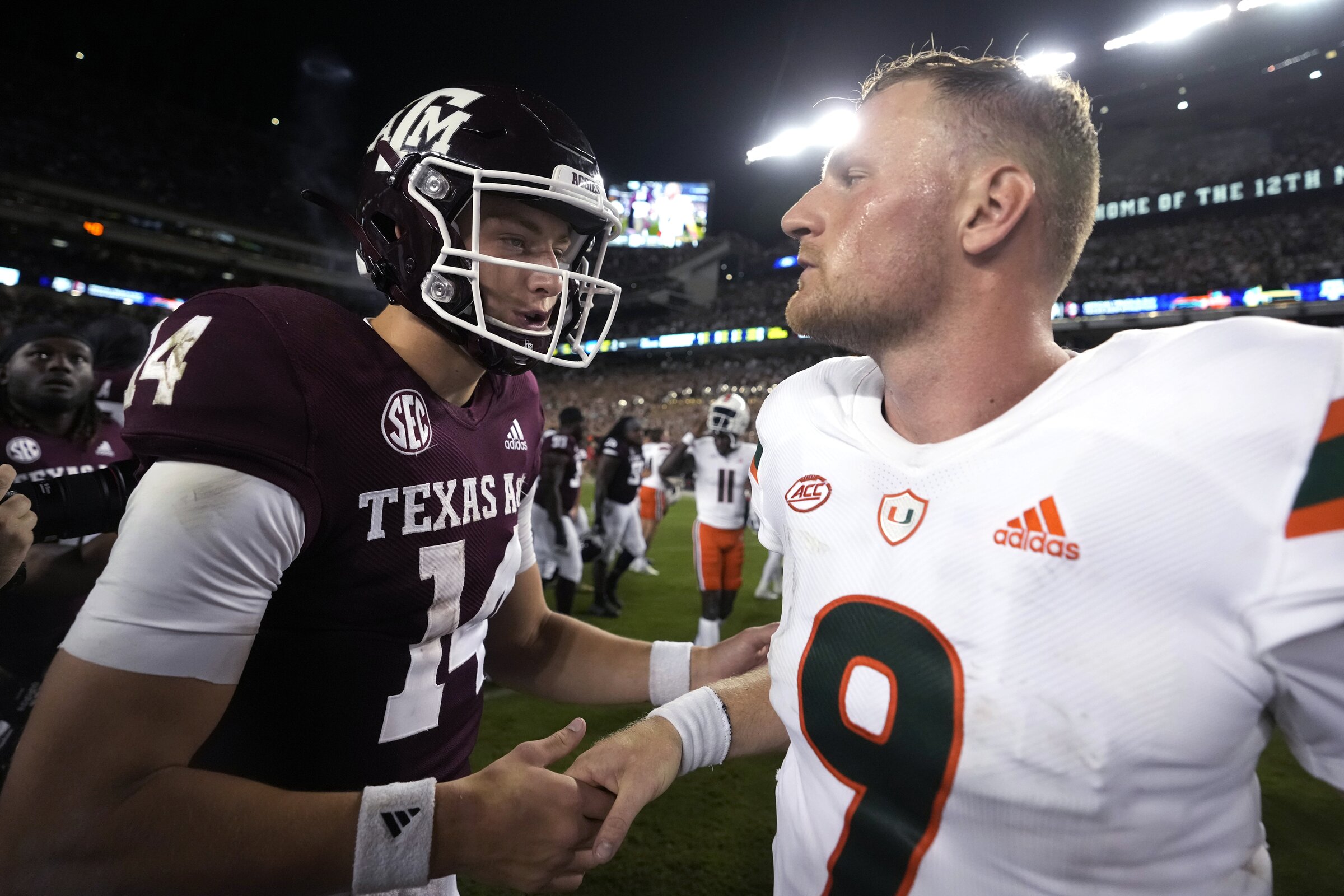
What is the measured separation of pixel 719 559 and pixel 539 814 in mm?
5769

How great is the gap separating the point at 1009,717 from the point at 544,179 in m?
1.47

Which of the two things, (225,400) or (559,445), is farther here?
(559,445)

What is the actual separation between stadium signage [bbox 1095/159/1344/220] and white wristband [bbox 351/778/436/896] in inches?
1368

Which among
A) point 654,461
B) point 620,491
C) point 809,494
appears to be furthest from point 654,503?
point 809,494

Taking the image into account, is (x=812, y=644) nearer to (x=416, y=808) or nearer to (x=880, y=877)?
(x=880, y=877)

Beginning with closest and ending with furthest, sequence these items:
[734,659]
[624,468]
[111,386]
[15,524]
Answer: [15,524] → [734,659] → [111,386] → [624,468]

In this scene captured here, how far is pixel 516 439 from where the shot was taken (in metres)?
1.90

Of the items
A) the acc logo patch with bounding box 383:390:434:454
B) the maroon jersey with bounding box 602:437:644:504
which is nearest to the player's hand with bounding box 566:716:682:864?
the acc logo patch with bounding box 383:390:434:454

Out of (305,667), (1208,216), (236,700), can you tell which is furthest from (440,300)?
(1208,216)

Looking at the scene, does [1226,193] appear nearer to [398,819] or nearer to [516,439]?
[516,439]

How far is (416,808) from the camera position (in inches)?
44.1

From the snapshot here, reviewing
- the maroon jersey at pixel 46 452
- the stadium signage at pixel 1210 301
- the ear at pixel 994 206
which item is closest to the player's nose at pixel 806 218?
the ear at pixel 994 206

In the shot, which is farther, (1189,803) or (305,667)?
(305,667)

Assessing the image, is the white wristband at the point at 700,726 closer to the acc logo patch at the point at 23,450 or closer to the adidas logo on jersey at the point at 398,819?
the adidas logo on jersey at the point at 398,819
